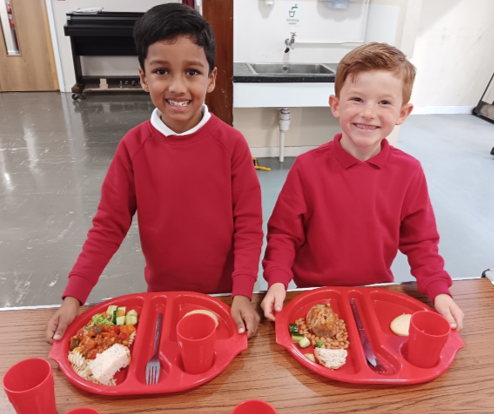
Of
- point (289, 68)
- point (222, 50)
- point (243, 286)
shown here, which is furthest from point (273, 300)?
point (289, 68)

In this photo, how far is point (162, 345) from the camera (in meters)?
0.84

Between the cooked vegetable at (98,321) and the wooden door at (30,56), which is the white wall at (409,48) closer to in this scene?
the cooked vegetable at (98,321)

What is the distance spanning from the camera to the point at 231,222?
3.81 ft

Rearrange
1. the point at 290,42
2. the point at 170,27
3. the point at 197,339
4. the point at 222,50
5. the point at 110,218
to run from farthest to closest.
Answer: the point at 290,42 → the point at 222,50 → the point at 110,218 → the point at 170,27 → the point at 197,339

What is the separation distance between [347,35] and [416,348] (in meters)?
3.41

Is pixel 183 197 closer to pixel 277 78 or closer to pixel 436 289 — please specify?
pixel 436 289

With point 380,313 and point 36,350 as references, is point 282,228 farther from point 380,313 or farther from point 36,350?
point 36,350

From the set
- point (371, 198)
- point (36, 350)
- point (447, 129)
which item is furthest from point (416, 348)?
point (447, 129)

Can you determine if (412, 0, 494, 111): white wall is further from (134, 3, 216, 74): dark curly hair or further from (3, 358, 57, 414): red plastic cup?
(3, 358, 57, 414): red plastic cup

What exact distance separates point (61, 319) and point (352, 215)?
2.45 ft

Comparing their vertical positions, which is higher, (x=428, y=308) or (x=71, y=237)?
(x=428, y=308)

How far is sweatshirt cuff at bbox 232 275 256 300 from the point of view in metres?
0.96

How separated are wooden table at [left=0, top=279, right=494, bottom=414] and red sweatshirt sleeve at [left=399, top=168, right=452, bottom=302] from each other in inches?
9.5

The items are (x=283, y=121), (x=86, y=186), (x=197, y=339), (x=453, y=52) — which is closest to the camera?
(x=197, y=339)
